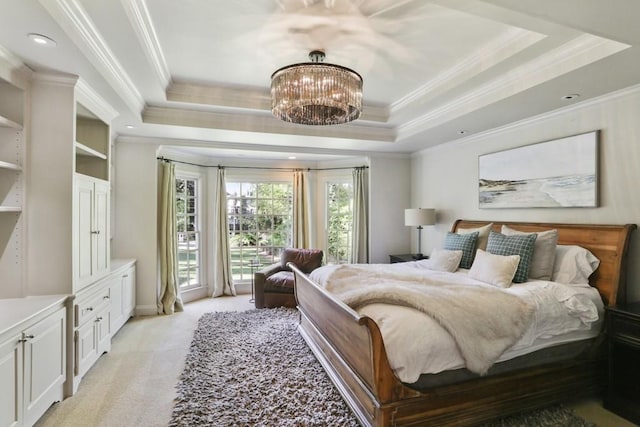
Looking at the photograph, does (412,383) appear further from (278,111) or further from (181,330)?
(181,330)

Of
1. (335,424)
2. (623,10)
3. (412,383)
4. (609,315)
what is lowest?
(335,424)

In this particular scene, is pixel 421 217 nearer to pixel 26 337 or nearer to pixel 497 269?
pixel 497 269

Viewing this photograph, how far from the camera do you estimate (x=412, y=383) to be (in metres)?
2.04

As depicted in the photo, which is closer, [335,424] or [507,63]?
[335,424]

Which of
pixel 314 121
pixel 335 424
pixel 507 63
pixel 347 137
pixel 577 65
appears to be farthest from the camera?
pixel 347 137

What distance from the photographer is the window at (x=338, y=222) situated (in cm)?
615

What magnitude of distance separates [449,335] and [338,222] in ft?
13.8

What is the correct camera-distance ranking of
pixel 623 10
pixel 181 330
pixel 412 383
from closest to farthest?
pixel 623 10
pixel 412 383
pixel 181 330

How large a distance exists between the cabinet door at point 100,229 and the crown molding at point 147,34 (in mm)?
1246

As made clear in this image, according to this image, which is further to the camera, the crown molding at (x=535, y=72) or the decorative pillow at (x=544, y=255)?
the decorative pillow at (x=544, y=255)

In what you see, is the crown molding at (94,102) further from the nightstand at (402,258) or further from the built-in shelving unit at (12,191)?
the nightstand at (402,258)

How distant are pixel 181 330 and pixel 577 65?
4738 mm

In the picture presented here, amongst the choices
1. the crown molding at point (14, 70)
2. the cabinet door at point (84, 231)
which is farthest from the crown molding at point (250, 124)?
the crown molding at point (14, 70)

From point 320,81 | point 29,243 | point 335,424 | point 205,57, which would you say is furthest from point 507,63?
point 29,243
